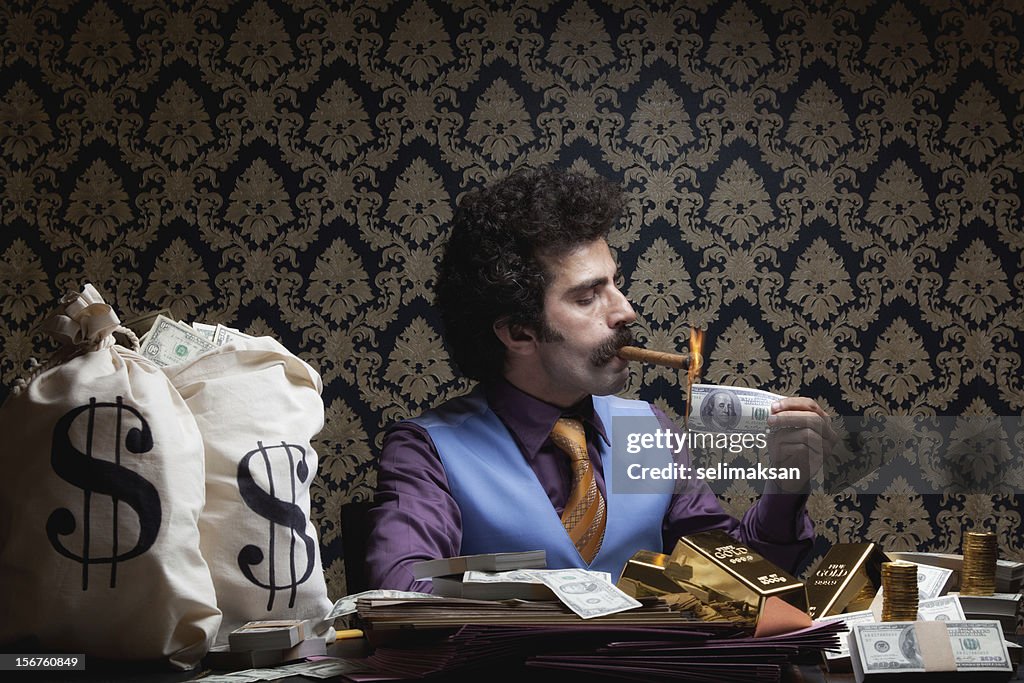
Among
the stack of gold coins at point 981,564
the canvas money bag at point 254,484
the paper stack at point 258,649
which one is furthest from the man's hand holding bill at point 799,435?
the paper stack at point 258,649

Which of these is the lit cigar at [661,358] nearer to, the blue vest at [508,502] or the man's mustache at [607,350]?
the man's mustache at [607,350]

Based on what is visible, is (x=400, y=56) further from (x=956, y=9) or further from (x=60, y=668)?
(x=60, y=668)

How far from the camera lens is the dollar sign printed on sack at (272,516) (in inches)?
55.4

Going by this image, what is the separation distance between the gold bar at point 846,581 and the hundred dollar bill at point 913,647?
202 mm

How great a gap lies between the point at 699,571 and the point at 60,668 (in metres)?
0.85

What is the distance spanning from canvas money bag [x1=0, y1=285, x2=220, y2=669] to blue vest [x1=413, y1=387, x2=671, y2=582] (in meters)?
0.69

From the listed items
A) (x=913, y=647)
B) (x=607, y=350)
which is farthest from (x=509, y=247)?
(x=913, y=647)

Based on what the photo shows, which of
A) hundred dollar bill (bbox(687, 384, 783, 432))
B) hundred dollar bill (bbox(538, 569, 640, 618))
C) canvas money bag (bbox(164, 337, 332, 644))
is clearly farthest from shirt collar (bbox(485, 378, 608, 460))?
hundred dollar bill (bbox(538, 569, 640, 618))

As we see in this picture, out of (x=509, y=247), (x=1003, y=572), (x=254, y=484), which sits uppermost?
(x=509, y=247)

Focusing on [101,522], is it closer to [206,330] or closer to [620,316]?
[206,330]

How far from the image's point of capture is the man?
1892mm

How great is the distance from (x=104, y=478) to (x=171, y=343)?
0.39 metres

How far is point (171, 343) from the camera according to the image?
164cm

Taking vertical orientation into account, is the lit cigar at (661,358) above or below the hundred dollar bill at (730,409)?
above
